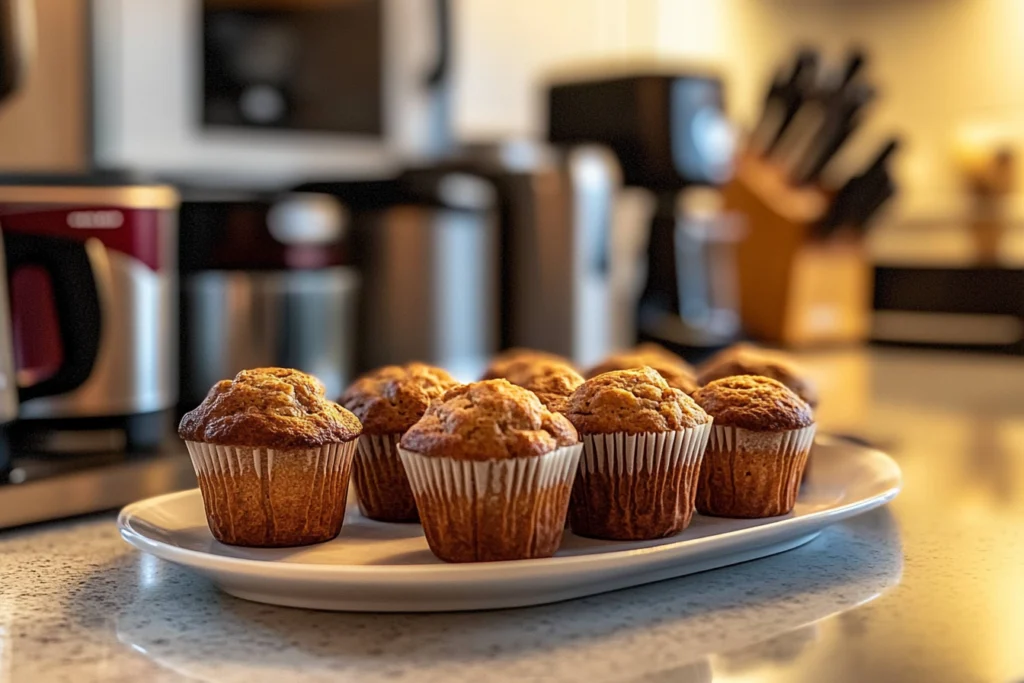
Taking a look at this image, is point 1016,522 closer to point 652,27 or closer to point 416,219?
point 416,219

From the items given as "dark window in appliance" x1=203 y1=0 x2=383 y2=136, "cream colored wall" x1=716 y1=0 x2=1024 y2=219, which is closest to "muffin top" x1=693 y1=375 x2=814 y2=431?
"dark window in appliance" x1=203 y1=0 x2=383 y2=136

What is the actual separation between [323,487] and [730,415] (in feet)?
0.92

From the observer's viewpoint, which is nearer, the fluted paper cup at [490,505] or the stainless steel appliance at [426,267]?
the fluted paper cup at [490,505]

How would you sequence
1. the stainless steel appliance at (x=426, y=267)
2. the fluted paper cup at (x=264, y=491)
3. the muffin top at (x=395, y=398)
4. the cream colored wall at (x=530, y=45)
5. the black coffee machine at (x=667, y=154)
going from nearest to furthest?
the fluted paper cup at (x=264, y=491) → the muffin top at (x=395, y=398) → the stainless steel appliance at (x=426, y=267) → the black coffee machine at (x=667, y=154) → the cream colored wall at (x=530, y=45)

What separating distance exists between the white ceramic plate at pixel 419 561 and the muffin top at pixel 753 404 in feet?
0.21

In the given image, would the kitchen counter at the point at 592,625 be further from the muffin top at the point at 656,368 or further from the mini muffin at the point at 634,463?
the muffin top at the point at 656,368

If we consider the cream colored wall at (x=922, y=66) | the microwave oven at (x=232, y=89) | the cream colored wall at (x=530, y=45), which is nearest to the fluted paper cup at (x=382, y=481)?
the microwave oven at (x=232, y=89)

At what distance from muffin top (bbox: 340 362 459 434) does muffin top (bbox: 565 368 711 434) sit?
10cm

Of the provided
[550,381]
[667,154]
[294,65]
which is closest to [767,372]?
[550,381]

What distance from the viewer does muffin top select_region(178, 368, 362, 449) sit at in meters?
0.69

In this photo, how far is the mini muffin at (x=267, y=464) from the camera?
0.69 meters

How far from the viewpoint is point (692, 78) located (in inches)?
74.4

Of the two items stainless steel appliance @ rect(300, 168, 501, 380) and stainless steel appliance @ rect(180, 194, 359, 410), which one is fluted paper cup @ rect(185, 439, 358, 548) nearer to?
stainless steel appliance @ rect(180, 194, 359, 410)

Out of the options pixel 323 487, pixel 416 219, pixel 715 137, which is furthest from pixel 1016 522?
pixel 715 137
